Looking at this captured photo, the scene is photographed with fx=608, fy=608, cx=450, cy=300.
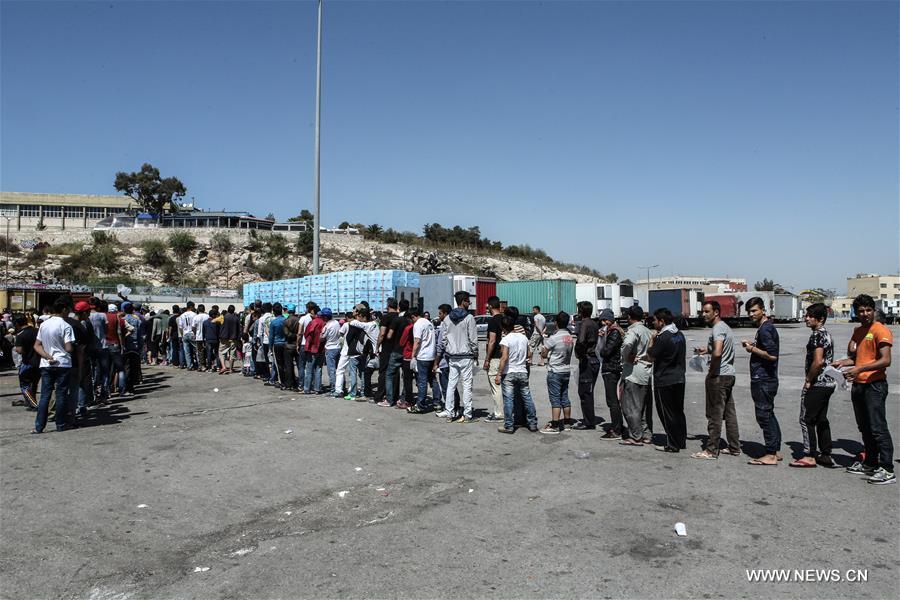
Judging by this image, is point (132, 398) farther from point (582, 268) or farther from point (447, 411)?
point (582, 268)

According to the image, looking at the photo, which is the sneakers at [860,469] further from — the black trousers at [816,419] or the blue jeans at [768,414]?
the blue jeans at [768,414]

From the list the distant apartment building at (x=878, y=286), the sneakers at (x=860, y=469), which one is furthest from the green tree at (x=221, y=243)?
the distant apartment building at (x=878, y=286)

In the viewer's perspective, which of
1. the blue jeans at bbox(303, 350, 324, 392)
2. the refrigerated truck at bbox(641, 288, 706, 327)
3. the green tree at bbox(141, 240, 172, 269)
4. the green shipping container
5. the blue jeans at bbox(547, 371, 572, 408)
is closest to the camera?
the blue jeans at bbox(547, 371, 572, 408)

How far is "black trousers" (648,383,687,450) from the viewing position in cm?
765

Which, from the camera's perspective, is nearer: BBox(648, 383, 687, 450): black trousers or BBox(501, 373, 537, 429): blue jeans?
BBox(648, 383, 687, 450): black trousers

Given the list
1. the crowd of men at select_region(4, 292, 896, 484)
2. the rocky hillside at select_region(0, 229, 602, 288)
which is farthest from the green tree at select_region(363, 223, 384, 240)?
the crowd of men at select_region(4, 292, 896, 484)

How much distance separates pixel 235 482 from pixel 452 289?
985 inches

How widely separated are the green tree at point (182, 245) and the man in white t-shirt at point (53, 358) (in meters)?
57.4

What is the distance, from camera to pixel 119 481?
21.2 ft

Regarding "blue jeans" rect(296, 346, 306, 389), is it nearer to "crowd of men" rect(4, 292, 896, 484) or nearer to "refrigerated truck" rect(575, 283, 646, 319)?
"crowd of men" rect(4, 292, 896, 484)

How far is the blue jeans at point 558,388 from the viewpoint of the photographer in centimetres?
888

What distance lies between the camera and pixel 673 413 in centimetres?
770

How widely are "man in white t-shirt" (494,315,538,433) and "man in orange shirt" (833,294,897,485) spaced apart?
3986 millimetres

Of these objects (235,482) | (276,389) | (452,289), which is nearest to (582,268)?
(452,289)
